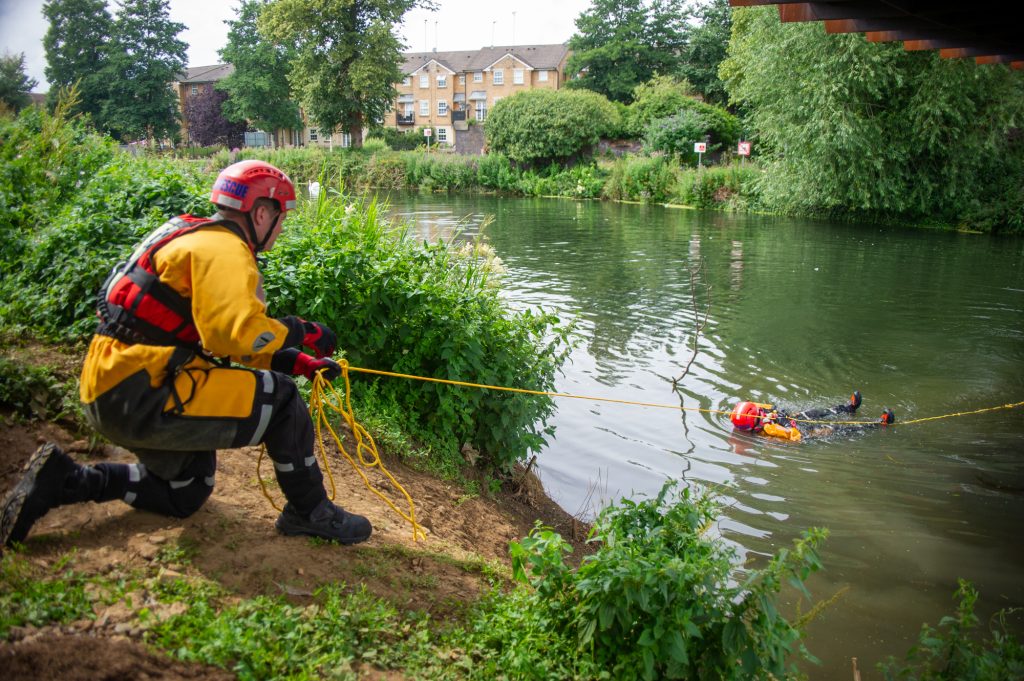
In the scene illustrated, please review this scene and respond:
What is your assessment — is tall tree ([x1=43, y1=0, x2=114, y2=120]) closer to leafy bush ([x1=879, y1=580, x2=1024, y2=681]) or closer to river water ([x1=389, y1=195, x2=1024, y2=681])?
river water ([x1=389, y1=195, x2=1024, y2=681])

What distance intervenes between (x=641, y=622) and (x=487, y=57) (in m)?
89.2

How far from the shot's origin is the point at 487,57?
86500mm

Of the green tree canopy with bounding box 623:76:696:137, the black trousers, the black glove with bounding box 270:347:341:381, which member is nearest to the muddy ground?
the black trousers

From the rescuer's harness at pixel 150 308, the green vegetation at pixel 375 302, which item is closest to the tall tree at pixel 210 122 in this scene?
the green vegetation at pixel 375 302

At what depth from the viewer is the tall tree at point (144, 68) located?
45.0m

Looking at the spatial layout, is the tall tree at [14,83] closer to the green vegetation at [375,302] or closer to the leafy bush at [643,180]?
the green vegetation at [375,302]

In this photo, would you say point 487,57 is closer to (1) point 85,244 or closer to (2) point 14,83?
(2) point 14,83

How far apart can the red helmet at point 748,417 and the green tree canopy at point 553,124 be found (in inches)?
1720

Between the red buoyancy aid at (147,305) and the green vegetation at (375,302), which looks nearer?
the red buoyancy aid at (147,305)

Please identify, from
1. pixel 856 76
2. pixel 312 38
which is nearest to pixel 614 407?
pixel 856 76

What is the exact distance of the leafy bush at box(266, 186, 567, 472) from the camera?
249 inches

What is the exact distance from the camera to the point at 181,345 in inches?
147

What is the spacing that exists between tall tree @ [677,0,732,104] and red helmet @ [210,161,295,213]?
6465 centimetres

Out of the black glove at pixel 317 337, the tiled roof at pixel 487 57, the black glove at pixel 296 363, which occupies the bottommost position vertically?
the black glove at pixel 296 363
